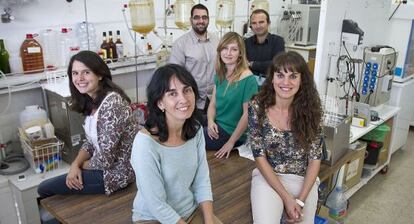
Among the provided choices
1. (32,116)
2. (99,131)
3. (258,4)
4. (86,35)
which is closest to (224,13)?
(258,4)

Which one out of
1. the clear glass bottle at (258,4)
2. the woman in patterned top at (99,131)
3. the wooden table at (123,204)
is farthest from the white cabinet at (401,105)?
the woman in patterned top at (99,131)

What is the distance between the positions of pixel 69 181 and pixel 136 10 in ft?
6.09

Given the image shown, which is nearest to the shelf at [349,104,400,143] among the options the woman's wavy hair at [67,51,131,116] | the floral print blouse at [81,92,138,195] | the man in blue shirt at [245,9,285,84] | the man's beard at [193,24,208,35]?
the man in blue shirt at [245,9,285,84]

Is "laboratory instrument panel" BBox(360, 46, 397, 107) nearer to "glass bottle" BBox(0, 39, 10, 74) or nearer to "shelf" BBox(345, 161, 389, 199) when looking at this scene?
"shelf" BBox(345, 161, 389, 199)

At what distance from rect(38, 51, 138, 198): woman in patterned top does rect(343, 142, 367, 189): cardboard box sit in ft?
5.51

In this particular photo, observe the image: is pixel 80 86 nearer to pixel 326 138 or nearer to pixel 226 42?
pixel 226 42

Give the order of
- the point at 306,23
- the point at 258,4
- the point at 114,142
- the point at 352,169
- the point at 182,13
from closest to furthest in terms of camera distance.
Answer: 1. the point at 114,142
2. the point at 352,169
3. the point at 182,13
4. the point at 258,4
5. the point at 306,23

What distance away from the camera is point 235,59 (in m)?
2.54

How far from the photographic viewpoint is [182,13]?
3.68m

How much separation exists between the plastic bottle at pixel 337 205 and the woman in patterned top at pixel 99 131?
55.2 inches

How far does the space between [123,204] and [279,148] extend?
887 mm

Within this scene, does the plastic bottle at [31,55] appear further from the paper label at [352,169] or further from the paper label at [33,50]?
the paper label at [352,169]

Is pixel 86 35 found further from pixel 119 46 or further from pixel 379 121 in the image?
pixel 379 121

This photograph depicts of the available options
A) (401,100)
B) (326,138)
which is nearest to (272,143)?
(326,138)
